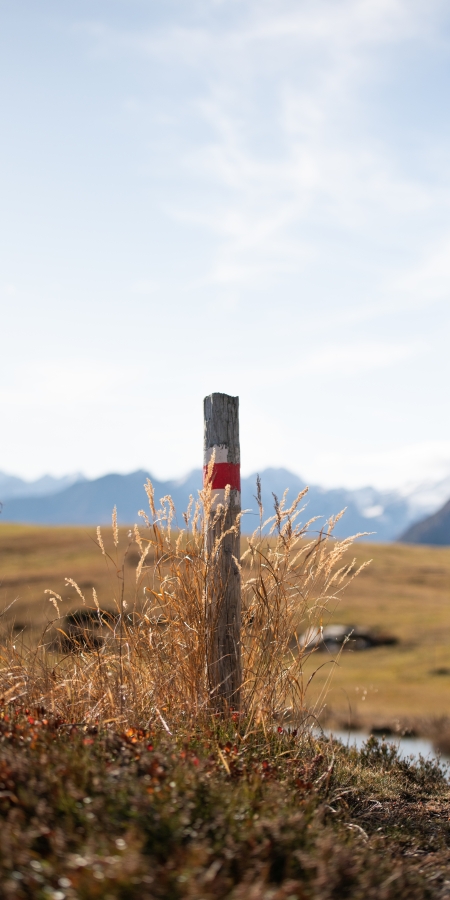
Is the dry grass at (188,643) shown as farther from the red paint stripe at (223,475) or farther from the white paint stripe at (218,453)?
the white paint stripe at (218,453)

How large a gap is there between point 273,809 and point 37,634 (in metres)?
3.34

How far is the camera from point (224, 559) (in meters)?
5.30

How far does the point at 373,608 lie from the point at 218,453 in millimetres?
42837

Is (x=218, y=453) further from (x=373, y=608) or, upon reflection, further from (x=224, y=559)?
(x=373, y=608)

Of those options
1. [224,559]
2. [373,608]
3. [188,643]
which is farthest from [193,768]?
[373,608]

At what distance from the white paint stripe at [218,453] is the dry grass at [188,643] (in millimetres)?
378

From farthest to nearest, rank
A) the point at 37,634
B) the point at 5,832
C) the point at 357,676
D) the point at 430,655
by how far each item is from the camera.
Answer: the point at 430,655 → the point at 357,676 → the point at 37,634 → the point at 5,832

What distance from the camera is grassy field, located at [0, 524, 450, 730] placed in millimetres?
25234

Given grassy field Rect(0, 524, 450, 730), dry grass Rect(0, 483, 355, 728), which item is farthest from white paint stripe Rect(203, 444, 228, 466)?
grassy field Rect(0, 524, 450, 730)

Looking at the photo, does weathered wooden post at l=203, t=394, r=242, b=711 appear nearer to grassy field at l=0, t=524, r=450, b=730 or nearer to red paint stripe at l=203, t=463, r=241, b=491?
red paint stripe at l=203, t=463, r=241, b=491

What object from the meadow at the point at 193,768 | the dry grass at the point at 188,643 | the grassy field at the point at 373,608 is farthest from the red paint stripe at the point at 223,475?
the grassy field at the point at 373,608

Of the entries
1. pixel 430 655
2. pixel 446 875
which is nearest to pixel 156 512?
pixel 446 875

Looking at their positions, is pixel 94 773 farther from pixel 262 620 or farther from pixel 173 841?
pixel 262 620

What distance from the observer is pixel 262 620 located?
5156 mm
